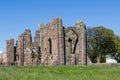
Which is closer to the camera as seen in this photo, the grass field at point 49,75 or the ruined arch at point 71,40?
the grass field at point 49,75

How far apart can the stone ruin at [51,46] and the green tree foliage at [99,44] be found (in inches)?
985

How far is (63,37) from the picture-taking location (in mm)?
44188

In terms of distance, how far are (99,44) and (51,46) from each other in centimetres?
3037

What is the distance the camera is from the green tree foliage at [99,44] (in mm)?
74375

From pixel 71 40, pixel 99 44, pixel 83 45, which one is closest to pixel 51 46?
pixel 71 40

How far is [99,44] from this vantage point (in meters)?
74.9

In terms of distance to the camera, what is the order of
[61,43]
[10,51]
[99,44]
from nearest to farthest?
[61,43] < [10,51] < [99,44]

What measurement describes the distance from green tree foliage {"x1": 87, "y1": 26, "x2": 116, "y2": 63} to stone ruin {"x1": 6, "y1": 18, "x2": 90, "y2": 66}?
82.1ft

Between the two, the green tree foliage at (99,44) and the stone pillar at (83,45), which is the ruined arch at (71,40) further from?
the green tree foliage at (99,44)

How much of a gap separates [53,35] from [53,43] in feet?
3.29

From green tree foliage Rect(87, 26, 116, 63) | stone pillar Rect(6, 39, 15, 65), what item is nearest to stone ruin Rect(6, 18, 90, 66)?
stone pillar Rect(6, 39, 15, 65)

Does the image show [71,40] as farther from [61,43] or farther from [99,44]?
[99,44]

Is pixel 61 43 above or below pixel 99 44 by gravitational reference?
below

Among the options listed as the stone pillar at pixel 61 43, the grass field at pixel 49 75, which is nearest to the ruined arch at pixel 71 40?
the stone pillar at pixel 61 43
